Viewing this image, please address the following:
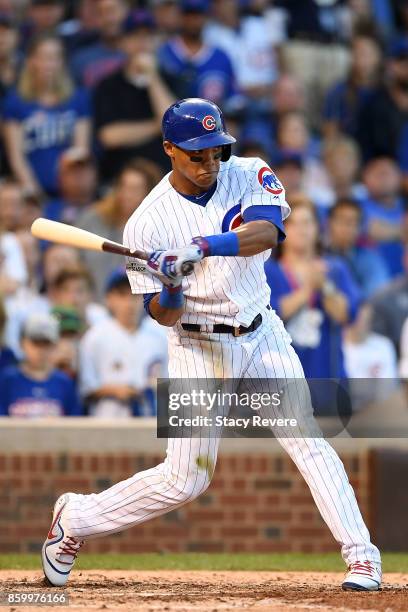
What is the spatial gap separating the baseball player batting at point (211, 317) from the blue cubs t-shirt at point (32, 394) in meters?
2.80

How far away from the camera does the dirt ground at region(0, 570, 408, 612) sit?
16.5 ft

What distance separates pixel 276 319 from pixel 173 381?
0.50 m

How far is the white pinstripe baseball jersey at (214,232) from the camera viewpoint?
5.40 meters

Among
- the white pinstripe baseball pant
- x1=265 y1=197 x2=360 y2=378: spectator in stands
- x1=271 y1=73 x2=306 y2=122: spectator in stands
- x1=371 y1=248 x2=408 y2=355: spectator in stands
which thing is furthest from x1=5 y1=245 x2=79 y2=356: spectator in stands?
the white pinstripe baseball pant

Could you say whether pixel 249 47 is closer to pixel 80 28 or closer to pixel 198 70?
pixel 198 70

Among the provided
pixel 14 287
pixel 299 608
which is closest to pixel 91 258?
pixel 14 287

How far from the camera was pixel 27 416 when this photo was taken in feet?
27.4

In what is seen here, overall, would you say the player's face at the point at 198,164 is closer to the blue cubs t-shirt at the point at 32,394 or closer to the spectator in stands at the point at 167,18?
the blue cubs t-shirt at the point at 32,394

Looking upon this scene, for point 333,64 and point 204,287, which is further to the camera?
point 333,64

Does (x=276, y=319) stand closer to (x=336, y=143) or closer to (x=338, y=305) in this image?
(x=338, y=305)

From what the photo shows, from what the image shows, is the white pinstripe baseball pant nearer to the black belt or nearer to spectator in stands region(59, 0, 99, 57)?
the black belt

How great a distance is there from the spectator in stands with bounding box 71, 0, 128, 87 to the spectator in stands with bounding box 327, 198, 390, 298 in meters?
2.36

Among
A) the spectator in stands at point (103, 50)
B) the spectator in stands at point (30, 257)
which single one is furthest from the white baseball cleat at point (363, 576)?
the spectator in stands at point (103, 50)

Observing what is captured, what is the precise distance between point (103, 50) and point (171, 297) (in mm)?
6313
